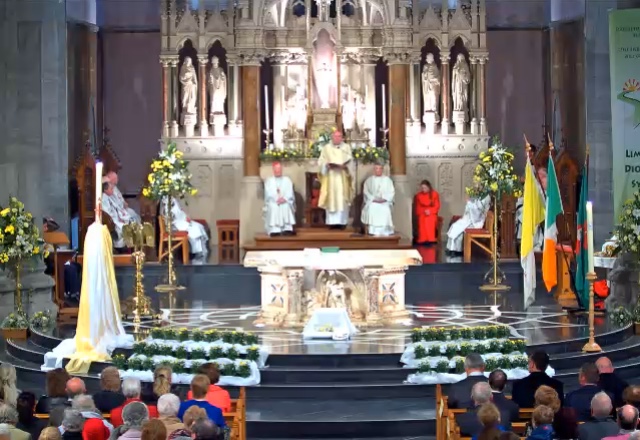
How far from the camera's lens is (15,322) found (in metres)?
17.2

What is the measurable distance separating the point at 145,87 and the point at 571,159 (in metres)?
8.12

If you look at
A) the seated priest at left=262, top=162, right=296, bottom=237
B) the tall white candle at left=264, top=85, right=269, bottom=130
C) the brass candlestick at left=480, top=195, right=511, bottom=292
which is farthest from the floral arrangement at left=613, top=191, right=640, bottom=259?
the tall white candle at left=264, top=85, right=269, bottom=130

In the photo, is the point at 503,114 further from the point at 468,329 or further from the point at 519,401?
the point at 519,401

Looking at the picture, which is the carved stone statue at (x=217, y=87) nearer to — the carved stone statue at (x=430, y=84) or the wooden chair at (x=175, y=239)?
the wooden chair at (x=175, y=239)

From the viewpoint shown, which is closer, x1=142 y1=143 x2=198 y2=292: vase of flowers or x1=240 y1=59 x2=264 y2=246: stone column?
x1=142 y1=143 x2=198 y2=292: vase of flowers

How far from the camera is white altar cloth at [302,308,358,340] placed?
16047mm

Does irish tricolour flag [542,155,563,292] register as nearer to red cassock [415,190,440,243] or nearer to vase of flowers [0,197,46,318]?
vase of flowers [0,197,46,318]

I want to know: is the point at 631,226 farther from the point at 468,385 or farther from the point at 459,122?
the point at 459,122

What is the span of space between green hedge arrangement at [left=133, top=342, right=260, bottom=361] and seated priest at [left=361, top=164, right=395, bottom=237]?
8.82 metres

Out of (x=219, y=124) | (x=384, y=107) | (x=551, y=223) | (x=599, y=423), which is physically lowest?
(x=599, y=423)

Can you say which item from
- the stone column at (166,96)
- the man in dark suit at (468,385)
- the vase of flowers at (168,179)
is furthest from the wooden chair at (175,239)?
the man in dark suit at (468,385)

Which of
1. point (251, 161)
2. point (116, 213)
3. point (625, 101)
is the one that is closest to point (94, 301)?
point (625, 101)

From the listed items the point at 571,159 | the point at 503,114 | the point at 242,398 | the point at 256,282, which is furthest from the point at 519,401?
the point at 503,114

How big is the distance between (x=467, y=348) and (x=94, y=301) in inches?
153
